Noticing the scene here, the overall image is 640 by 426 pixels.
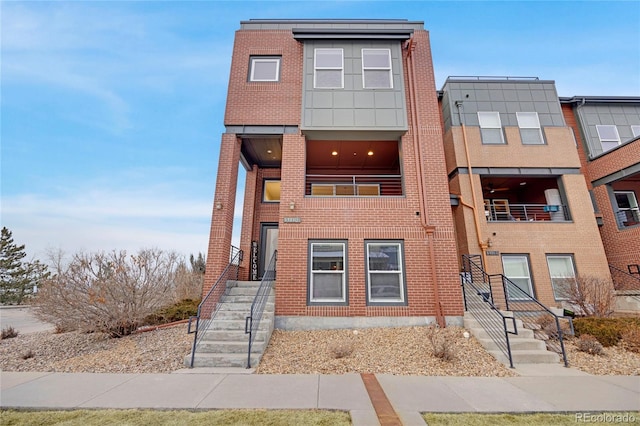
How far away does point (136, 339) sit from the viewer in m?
6.90

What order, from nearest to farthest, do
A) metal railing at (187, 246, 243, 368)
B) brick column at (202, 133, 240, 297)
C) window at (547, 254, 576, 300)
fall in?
metal railing at (187, 246, 243, 368) → brick column at (202, 133, 240, 297) → window at (547, 254, 576, 300)

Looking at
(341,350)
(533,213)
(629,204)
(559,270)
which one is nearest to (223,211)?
(341,350)

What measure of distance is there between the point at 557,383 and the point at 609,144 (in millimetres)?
14920

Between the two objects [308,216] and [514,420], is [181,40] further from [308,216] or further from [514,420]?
[514,420]

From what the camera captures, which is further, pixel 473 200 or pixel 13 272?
pixel 13 272

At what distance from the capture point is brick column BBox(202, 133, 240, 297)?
25.7 ft

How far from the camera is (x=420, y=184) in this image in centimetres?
834

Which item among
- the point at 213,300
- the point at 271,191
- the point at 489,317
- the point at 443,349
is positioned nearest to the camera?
the point at 443,349

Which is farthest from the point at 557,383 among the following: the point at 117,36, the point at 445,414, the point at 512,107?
the point at 117,36

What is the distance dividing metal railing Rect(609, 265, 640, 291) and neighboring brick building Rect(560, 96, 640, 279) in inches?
8.8

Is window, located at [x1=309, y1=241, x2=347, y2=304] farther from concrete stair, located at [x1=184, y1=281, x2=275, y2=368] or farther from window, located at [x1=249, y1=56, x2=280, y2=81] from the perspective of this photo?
window, located at [x1=249, y1=56, x2=280, y2=81]

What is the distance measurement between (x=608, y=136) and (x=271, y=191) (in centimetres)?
1704

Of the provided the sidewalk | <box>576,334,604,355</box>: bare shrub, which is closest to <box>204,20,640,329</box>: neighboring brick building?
<box>576,334,604,355</box>: bare shrub

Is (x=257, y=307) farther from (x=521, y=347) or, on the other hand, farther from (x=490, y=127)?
(x=490, y=127)
